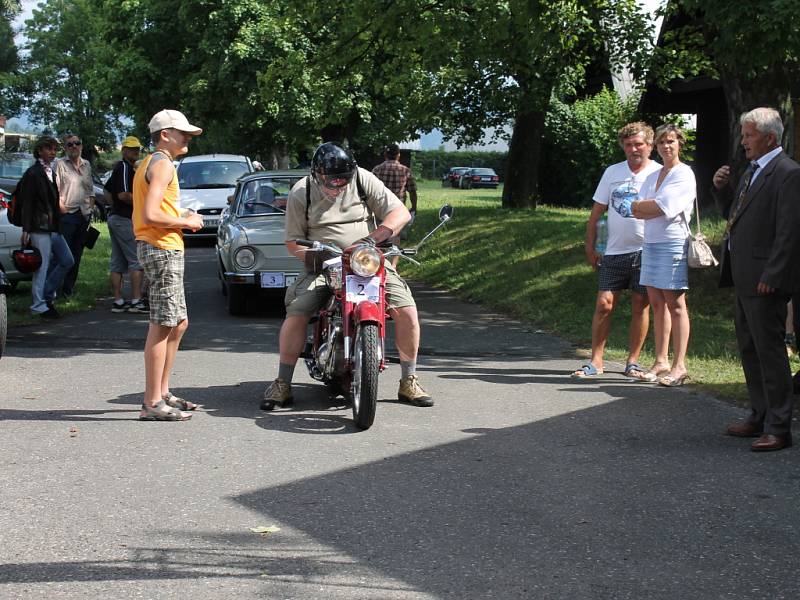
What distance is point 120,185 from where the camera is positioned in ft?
46.2

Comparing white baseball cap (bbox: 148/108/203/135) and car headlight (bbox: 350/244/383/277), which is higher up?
white baseball cap (bbox: 148/108/203/135)

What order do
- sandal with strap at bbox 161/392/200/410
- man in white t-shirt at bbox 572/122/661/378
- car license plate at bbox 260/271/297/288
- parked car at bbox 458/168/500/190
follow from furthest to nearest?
parked car at bbox 458/168/500/190 → car license plate at bbox 260/271/297/288 → man in white t-shirt at bbox 572/122/661/378 → sandal with strap at bbox 161/392/200/410

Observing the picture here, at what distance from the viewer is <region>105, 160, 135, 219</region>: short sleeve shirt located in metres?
14.1

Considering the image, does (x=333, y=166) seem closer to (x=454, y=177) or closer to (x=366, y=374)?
(x=366, y=374)

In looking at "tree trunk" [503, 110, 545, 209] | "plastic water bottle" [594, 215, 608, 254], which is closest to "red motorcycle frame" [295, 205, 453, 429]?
"plastic water bottle" [594, 215, 608, 254]

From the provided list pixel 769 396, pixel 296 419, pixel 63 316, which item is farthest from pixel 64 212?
pixel 769 396

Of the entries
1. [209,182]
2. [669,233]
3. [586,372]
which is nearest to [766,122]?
[669,233]

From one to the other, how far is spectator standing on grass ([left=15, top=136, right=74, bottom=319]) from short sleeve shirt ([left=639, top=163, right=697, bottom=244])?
6.87 metres

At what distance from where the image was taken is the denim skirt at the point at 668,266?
930cm

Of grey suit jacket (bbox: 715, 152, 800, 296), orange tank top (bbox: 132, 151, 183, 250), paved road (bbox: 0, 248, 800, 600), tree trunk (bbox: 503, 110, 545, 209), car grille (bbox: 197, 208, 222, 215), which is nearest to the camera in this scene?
paved road (bbox: 0, 248, 800, 600)

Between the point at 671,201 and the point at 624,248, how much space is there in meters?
0.72

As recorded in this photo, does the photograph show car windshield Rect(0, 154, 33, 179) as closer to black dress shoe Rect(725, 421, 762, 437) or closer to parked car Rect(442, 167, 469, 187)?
black dress shoe Rect(725, 421, 762, 437)

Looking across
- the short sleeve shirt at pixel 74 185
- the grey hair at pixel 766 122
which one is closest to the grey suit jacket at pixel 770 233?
the grey hair at pixel 766 122

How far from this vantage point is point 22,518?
18.4 ft
